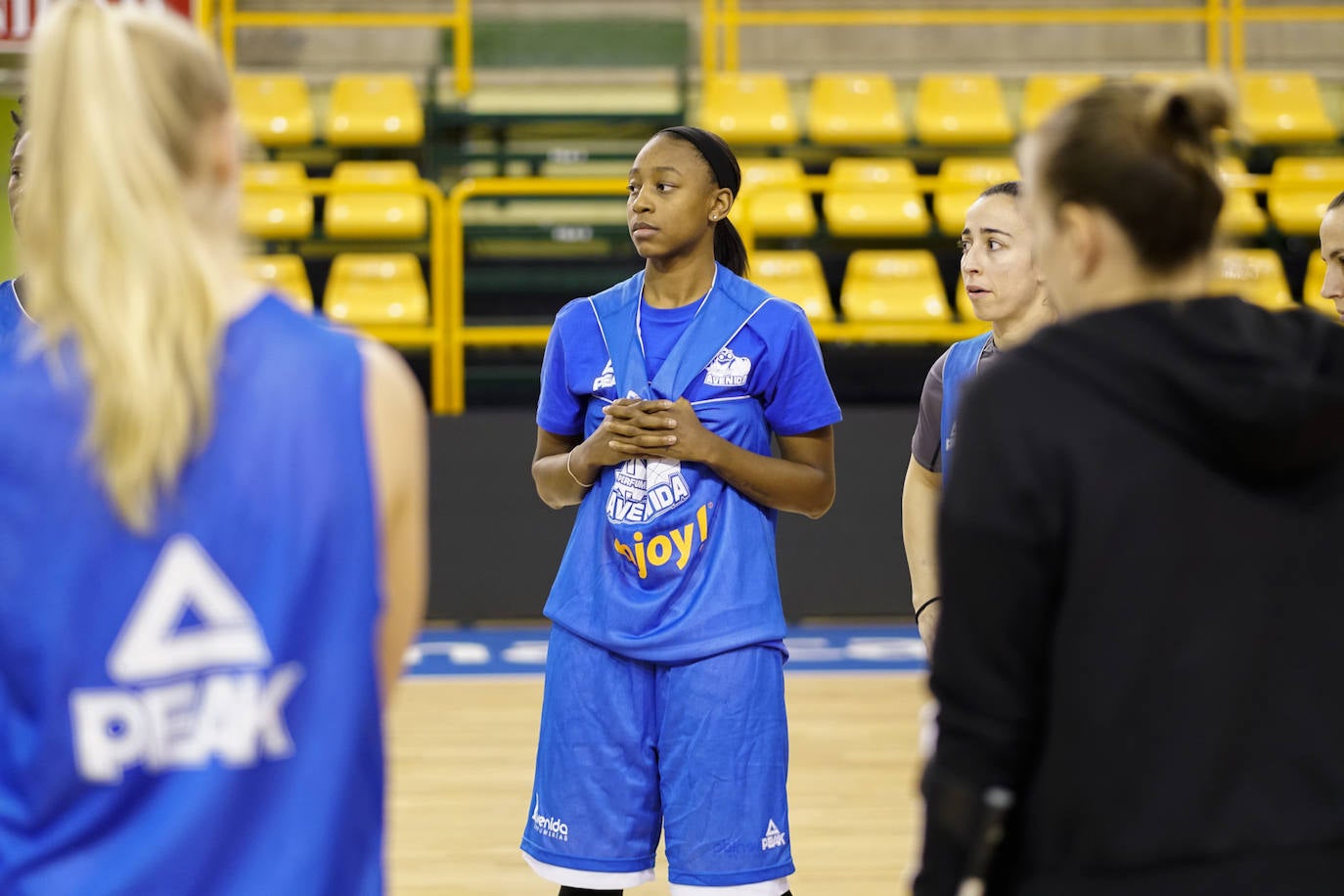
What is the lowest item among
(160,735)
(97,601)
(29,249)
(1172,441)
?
(160,735)

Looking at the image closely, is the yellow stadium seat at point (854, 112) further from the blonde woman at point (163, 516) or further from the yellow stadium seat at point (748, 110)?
the blonde woman at point (163, 516)

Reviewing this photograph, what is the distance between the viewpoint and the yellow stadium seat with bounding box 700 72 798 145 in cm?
809

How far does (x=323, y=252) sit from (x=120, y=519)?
7.30 metres

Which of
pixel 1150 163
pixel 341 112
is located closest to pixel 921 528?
pixel 1150 163

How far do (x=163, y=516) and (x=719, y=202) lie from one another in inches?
70.4

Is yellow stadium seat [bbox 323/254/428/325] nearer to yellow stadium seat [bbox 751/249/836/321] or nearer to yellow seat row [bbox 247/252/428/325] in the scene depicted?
yellow seat row [bbox 247/252/428/325]

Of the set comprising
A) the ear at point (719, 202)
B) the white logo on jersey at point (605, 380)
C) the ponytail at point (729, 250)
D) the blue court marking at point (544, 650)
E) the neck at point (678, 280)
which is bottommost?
the blue court marking at point (544, 650)

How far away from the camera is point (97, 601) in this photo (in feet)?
Result: 3.65

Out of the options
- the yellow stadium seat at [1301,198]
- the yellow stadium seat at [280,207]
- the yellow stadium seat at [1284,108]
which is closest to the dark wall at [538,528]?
the yellow stadium seat at [280,207]

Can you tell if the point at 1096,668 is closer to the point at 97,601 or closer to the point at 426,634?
the point at 97,601

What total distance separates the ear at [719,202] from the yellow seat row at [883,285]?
14.3 ft

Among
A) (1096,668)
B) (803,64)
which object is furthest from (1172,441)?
(803,64)

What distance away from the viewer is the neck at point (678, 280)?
274 centimetres

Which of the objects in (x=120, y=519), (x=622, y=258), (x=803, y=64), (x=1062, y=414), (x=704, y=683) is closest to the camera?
(x=120, y=519)
